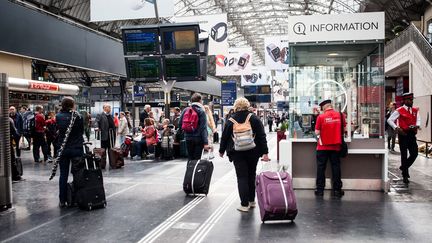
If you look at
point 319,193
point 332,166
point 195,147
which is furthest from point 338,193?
point 195,147

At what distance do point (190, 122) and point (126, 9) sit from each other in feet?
18.0

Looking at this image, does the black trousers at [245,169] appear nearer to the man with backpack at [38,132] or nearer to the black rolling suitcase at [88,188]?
the black rolling suitcase at [88,188]

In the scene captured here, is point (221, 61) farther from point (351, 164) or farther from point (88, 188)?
point (88, 188)

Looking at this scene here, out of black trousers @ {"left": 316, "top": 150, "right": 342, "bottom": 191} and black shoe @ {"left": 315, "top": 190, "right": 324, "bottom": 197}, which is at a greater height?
black trousers @ {"left": 316, "top": 150, "right": 342, "bottom": 191}

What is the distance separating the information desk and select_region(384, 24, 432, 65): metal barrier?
38.7 feet

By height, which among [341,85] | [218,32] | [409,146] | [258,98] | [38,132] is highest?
[218,32]

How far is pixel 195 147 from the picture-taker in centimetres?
828

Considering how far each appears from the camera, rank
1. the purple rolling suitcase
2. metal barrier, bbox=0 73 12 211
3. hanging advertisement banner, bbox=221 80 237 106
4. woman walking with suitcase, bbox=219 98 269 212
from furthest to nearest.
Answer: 1. hanging advertisement banner, bbox=221 80 237 106
2. metal barrier, bbox=0 73 12 211
3. woman walking with suitcase, bbox=219 98 269 212
4. the purple rolling suitcase

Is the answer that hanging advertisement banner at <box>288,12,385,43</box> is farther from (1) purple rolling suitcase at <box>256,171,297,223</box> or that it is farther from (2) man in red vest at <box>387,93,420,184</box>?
(1) purple rolling suitcase at <box>256,171,297,223</box>

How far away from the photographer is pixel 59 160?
6.80m

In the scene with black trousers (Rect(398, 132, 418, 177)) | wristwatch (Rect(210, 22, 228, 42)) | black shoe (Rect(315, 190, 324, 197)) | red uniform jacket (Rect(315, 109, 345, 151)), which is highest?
wristwatch (Rect(210, 22, 228, 42))

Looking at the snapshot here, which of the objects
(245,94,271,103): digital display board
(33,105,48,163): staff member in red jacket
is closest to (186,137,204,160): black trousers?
(33,105,48,163): staff member in red jacket

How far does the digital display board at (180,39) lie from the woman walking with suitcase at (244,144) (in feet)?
21.4

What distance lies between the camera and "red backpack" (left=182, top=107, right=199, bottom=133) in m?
8.08
